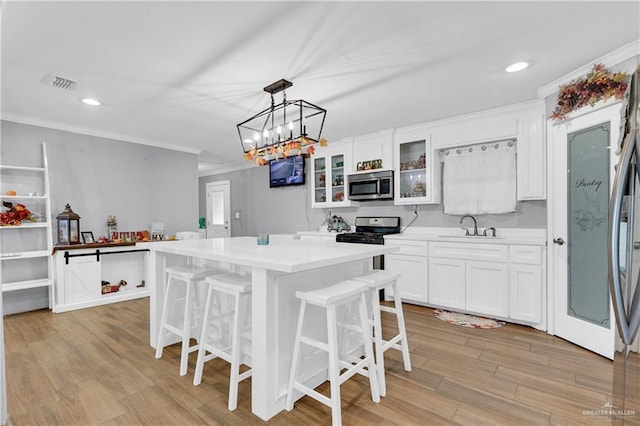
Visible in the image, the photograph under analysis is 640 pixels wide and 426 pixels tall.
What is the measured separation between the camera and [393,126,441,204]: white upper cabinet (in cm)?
410

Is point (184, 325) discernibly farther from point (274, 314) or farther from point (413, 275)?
point (413, 275)

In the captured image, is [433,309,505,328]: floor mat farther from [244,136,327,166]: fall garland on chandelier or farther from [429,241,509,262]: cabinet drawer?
[244,136,327,166]: fall garland on chandelier

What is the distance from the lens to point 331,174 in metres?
5.14

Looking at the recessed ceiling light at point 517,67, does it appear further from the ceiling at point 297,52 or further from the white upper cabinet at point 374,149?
the white upper cabinet at point 374,149

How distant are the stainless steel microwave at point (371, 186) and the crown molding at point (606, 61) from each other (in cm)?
202

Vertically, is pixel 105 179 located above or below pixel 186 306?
above

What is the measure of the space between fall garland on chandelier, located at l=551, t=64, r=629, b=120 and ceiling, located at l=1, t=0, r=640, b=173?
6.0 inches

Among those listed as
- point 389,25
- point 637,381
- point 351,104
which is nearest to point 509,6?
point 389,25

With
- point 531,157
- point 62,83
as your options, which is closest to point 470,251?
A: point 531,157

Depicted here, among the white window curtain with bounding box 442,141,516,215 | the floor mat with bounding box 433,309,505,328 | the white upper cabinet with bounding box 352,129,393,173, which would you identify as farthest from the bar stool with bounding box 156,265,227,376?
the white window curtain with bounding box 442,141,516,215

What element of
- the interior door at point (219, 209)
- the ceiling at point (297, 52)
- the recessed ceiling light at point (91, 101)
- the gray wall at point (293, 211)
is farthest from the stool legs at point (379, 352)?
the interior door at point (219, 209)

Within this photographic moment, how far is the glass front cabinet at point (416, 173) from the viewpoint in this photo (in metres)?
4.10

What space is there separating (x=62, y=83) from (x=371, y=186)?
3651 mm

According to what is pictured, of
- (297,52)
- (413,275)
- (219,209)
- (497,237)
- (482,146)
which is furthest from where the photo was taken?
(219,209)
